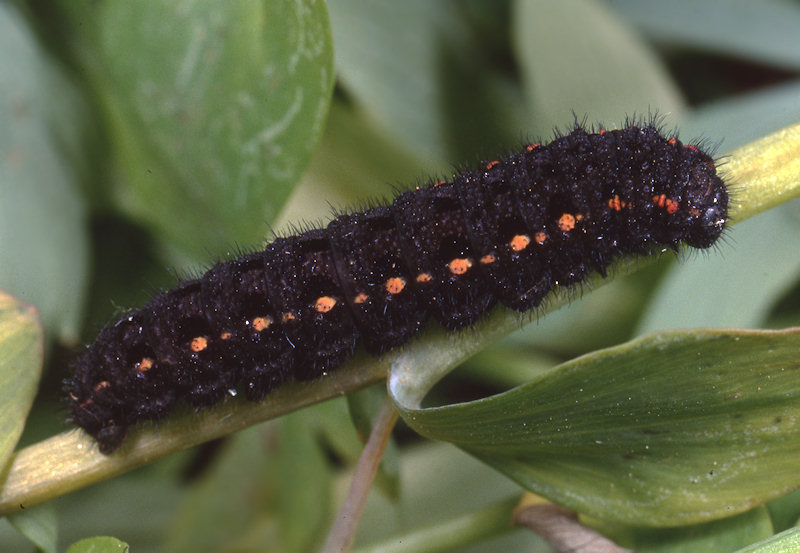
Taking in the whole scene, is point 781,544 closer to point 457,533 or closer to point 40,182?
point 457,533

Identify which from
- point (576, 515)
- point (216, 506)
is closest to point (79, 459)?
point (216, 506)

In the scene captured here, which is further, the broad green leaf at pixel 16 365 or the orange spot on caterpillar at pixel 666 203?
the orange spot on caterpillar at pixel 666 203

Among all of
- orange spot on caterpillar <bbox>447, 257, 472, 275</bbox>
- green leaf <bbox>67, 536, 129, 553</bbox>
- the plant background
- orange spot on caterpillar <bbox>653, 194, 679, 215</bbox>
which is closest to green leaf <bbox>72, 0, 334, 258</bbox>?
the plant background

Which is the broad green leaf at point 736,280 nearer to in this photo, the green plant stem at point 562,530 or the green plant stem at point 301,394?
the green plant stem at point 301,394

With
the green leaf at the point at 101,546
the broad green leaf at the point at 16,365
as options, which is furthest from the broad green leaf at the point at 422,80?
the green leaf at the point at 101,546

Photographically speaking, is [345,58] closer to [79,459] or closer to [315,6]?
[315,6]
